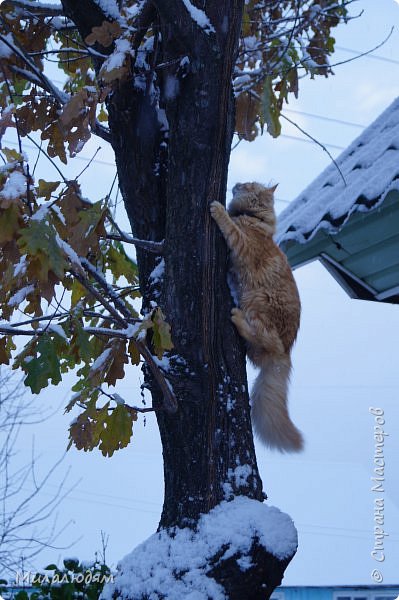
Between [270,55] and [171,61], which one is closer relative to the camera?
[171,61]

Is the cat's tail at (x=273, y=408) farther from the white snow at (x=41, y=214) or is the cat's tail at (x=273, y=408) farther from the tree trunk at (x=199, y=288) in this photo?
the white snow at (x=41, y=214)

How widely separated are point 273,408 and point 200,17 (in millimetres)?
1464

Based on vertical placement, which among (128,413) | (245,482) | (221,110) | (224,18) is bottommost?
(245,482)

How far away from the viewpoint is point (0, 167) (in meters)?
1.65

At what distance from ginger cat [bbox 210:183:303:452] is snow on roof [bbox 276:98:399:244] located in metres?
0.26

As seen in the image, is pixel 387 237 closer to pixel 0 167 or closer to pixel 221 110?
pixel 221 110

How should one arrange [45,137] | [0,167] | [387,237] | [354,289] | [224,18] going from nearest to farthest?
[0,167] → [224,18] → [45,137] → [387,237] → [354,289]

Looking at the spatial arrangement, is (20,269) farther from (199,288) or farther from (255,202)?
(255,202)

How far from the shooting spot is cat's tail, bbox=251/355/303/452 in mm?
2513

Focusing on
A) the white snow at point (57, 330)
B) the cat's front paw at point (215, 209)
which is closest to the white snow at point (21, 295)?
the white snow at point (57, 330)

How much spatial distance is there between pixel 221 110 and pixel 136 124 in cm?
31

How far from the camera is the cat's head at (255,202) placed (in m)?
3.29

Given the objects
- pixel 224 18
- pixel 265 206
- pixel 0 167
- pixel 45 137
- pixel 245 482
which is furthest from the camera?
pixel 265 206

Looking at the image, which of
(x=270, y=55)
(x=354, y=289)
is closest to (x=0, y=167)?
(x=270, y=55)
